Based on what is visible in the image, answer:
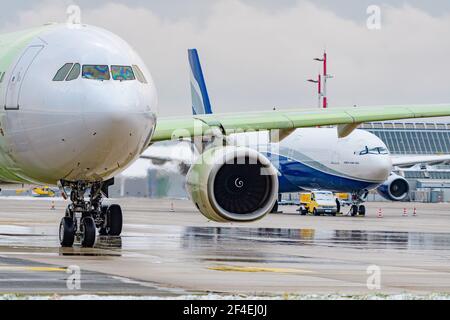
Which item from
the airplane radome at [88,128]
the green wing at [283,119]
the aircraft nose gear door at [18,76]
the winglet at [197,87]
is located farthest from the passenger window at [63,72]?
the winglet at [197,87]

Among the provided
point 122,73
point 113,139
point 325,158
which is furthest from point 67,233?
point 325,158

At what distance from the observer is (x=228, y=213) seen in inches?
900

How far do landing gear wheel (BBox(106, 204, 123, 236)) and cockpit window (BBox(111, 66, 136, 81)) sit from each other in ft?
19.2

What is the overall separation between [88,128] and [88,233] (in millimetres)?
2398

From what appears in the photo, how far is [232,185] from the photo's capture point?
23.4 meters

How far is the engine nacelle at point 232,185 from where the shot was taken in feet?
74.8

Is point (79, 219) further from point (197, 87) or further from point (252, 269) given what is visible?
point (197, 87)

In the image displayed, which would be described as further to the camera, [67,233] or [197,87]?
[197,87]

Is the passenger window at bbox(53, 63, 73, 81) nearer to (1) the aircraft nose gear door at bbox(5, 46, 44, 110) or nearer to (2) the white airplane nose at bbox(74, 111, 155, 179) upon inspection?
(1) the aircraft nose gear door at bbox(5, 46, 44, 110)

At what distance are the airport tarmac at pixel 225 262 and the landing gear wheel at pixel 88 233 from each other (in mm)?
266

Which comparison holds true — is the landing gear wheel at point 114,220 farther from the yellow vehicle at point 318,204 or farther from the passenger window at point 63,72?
the yellow vehicle at point 318,204
